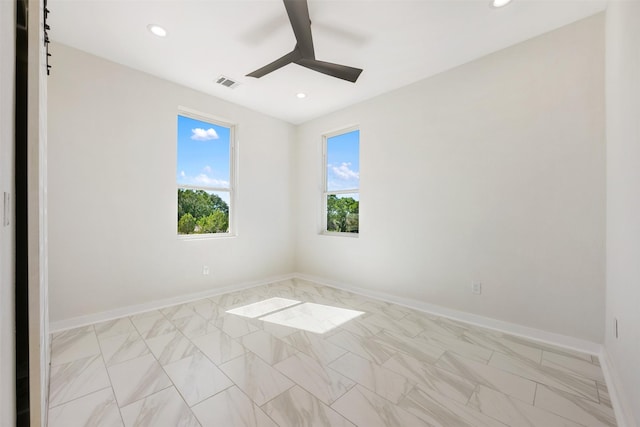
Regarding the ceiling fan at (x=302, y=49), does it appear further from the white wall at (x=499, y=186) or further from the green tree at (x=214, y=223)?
the green tree at (x=214, y=223)

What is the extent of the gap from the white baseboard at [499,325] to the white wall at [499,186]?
Answer: 5 cm

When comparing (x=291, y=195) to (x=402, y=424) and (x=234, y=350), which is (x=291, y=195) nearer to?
(x=234, y=350)

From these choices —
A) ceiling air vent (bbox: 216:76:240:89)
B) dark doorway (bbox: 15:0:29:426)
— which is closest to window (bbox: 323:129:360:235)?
ceiling air vent (bbox: 216:76:240:89)

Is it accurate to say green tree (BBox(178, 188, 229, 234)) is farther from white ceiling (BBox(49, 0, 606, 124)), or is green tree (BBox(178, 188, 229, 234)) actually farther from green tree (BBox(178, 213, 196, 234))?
white ceiling (BBox(49, 0, 606, 124))

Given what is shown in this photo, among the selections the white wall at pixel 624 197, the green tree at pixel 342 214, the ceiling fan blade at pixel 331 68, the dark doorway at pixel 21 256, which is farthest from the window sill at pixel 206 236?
the white wall at pixel 624 197

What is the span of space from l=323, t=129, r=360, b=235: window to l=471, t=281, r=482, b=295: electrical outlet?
5.63 ft

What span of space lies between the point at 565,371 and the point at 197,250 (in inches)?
151

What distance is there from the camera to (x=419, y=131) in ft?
10.7

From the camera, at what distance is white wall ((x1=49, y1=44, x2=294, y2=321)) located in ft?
8.60

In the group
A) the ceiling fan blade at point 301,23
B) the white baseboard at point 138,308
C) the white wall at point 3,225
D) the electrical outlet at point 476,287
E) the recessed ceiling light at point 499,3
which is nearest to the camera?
the white wall at point 3,225

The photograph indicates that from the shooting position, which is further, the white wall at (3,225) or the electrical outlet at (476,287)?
the electrical outlet at (476,287)

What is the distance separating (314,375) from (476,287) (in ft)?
6.35

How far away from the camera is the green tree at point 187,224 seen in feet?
11.7

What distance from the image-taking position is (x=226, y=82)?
3.34m
